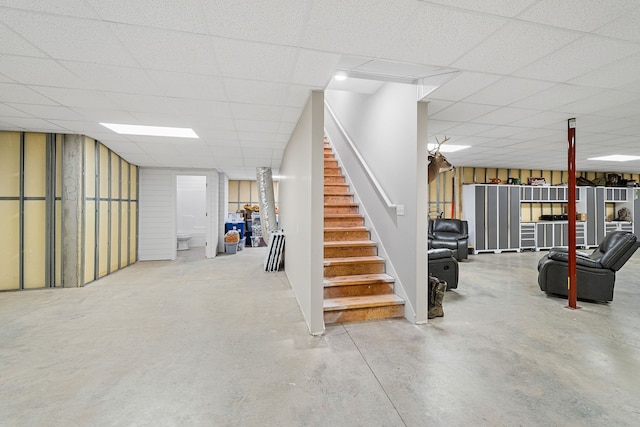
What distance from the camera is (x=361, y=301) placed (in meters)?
3.21

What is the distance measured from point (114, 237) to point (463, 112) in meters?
6.58

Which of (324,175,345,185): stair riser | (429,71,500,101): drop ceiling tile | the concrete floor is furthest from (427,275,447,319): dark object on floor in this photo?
(324,175,345,185): stair riser

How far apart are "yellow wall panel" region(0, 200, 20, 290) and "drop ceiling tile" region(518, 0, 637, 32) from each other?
21.6 feet

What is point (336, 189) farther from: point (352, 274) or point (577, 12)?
point (577, 12)

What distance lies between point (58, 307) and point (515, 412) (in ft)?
16.2

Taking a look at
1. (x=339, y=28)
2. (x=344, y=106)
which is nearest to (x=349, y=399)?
(x=339, y=28)

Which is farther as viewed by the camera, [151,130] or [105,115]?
[151,130]

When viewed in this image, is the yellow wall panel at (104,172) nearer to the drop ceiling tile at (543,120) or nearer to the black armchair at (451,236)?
the drop ceiling tile at (543,120)

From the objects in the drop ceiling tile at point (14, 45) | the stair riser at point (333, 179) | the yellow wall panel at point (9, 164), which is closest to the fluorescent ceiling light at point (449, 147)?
the stair riser at point (333, 179)

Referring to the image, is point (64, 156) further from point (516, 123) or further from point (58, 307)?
point (516, 123)

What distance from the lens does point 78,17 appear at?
1723 mm

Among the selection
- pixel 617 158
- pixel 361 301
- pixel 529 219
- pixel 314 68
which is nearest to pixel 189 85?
pixel 314 68

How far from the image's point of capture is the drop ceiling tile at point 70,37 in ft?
5.75

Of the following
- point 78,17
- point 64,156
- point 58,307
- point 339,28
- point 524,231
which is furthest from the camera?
point 524,231
